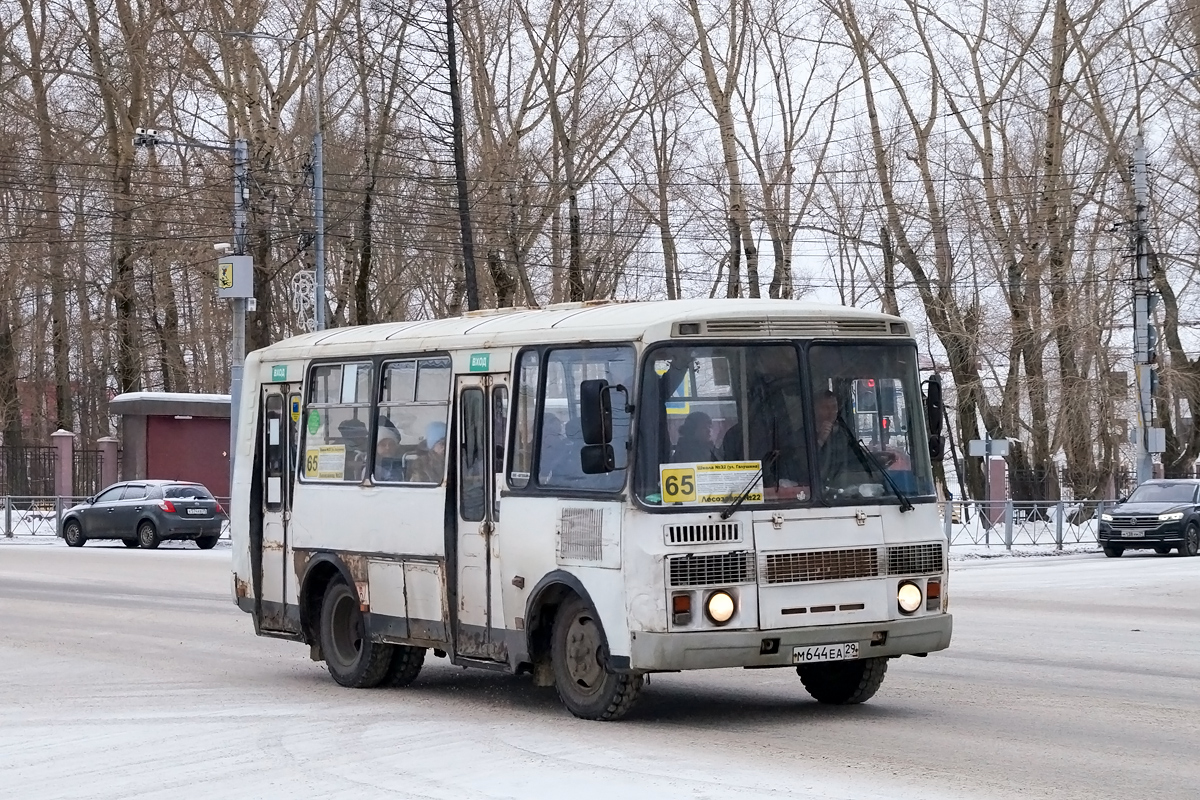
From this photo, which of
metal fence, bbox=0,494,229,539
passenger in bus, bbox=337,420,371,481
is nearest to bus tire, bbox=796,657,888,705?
passenger in bus, bbox=337,420,371,481

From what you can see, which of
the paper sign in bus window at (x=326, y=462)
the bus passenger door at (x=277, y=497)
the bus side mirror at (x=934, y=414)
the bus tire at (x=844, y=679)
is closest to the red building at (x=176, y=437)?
the bus passenger door at (x=277, y=497)

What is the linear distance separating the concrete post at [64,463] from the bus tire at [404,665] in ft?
116

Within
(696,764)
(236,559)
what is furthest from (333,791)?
(236,559)

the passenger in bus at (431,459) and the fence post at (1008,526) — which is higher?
the passenger in bus at (431,459)

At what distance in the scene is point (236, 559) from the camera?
14.5m

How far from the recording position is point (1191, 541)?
33625 mm

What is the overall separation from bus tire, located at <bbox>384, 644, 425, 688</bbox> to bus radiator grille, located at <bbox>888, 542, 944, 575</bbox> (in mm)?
3828

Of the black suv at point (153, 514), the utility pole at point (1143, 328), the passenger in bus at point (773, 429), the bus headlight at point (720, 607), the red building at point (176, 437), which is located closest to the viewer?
the bus headlight at point (720, 607)

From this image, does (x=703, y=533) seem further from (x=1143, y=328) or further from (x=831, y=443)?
(x=1143, y=328)

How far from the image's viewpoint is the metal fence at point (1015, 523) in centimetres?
3600

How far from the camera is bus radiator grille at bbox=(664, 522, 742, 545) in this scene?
10195 mm

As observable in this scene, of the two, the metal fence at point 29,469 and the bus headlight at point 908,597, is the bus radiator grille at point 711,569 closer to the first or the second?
the bus headlight at point 908,597

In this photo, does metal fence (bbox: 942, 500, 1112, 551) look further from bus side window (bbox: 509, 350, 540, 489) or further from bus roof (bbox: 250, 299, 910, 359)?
bus side window (bbox: 509, 350, 540, 489)

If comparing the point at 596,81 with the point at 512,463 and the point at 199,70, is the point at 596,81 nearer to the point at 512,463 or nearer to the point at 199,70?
the point at 199,70
